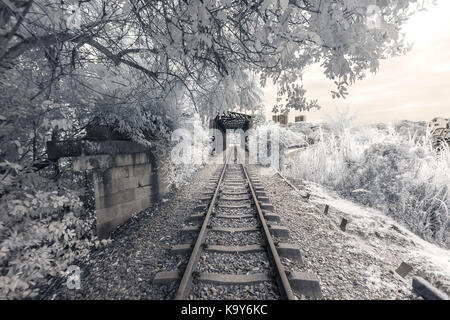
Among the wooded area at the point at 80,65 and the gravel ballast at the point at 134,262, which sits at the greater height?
the wooded area at the point at 80,65

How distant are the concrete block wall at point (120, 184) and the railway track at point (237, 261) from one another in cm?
154

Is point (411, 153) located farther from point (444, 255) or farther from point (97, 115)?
point (97, 115)

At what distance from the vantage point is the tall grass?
5.22 metres

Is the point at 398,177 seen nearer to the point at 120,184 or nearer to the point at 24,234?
the point at 120,184

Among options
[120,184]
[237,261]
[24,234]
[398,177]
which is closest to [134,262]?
[24,234]

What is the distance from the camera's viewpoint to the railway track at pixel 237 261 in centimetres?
238

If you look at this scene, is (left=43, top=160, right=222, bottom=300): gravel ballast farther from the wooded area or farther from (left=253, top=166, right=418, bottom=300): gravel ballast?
(left=253, top=166, right=418, bottom=300): gravel ballast

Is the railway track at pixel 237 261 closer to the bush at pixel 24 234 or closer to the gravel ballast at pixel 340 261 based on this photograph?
the gravel ballast at pixel 340 261

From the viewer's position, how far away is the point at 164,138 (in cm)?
638

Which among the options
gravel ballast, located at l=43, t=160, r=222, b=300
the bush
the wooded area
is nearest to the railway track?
gravel ballast, located at l=43, t=160, r=222, b=300

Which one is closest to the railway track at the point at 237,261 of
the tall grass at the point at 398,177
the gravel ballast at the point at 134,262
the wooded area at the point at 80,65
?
the gravel ballast at the point at 134,262

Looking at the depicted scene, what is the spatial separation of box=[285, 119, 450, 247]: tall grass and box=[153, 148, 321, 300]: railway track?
13.0ft

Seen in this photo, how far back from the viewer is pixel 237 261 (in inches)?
117
